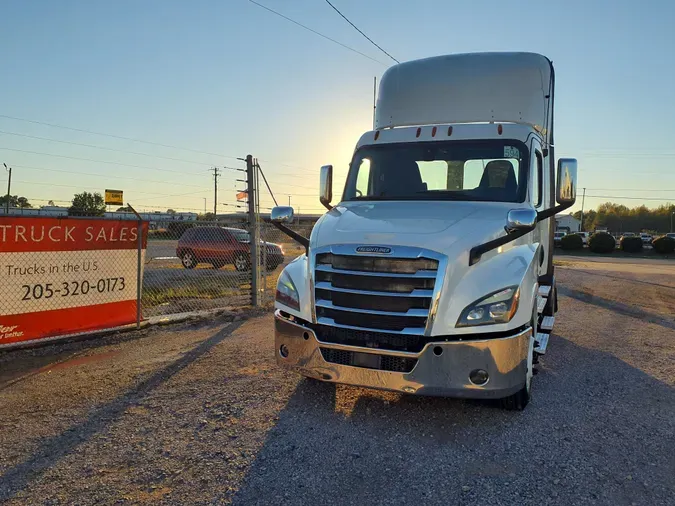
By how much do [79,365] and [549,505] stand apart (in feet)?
16.4

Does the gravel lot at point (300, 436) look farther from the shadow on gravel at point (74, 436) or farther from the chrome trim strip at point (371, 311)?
the chrome trim strip at point (371, 311)

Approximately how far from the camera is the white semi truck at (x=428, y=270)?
12.0ft

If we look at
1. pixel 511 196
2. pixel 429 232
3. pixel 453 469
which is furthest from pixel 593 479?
pixel 511 196

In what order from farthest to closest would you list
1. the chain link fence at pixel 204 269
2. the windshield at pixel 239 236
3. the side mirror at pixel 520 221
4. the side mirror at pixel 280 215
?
the windshield at pixel 239 236, the chain link fence at pixel 204 269, the side mirror at pixel 280 215, the side mirror at pixel 520 221

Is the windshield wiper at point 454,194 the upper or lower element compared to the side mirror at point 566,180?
lower

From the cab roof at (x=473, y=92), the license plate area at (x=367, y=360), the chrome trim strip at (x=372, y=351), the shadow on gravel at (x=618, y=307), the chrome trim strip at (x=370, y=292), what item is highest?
the cab roof at (x=473, y=92)

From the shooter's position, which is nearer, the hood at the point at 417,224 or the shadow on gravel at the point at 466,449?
the shadow on gravel at the point at 466,449

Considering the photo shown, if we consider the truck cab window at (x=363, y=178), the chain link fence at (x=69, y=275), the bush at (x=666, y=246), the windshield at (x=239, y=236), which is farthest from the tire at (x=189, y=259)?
the bush at (x=666, y=246)

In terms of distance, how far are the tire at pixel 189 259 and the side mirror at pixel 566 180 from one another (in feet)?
36.2

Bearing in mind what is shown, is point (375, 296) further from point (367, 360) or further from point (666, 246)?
point (666, 246)

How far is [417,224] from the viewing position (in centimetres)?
414

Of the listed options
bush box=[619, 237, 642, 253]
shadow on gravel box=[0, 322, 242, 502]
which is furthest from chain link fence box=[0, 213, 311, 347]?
bush box=[619, 237, 642, 253]

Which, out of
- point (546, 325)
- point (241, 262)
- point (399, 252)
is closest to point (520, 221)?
point (399, 252)

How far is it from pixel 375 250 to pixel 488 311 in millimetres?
974
